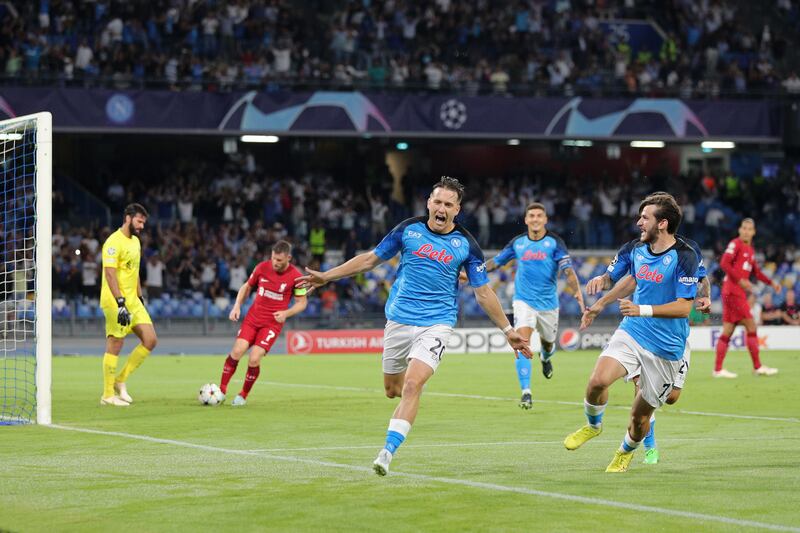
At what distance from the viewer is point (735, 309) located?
2348 cm

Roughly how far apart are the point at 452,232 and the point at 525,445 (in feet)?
9.91

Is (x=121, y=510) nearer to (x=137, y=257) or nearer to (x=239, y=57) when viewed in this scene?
(x=137, y=257)

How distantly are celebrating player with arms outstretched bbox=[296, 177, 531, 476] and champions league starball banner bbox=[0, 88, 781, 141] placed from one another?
2858 cm

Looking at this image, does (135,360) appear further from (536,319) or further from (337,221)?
(337,221)

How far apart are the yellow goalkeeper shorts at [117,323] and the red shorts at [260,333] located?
1.46 meters

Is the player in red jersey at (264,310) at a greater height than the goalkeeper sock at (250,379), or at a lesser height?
greater

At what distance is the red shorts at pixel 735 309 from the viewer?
76.8 feet

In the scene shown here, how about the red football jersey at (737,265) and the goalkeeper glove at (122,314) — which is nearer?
the goalkeeper glove at (122,314)

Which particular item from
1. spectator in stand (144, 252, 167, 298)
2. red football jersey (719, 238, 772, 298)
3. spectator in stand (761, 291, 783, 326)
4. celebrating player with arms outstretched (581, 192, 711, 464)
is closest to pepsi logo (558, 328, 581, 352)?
spectator in stand (761, 291, 783, 326)

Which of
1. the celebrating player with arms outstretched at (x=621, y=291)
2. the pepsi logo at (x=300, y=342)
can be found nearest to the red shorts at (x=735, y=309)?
the celebrating player with arms outstretched at (x=621, y=291)

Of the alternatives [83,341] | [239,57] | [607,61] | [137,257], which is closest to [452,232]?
[137,257]

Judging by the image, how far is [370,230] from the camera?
42.2 metres

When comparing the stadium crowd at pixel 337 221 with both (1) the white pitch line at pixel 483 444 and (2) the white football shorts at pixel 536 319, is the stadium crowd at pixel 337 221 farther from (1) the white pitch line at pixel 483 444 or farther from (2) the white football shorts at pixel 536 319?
(1) the white pitch line at pixel 483 444

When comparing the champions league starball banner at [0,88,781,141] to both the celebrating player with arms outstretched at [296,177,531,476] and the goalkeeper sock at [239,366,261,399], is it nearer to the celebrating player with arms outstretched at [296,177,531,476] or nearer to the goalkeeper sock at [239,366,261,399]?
the goalkeeper sock at [239,366,261,399]
